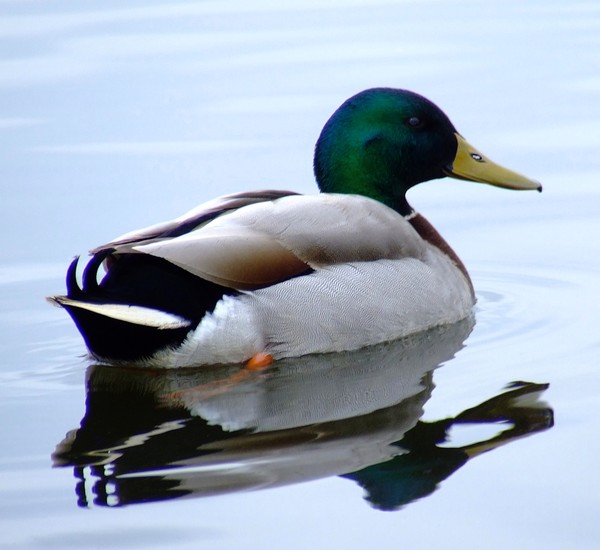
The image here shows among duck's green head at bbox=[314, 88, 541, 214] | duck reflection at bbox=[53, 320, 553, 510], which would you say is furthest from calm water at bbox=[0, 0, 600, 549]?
duck's green head at bbox=[314, 88, 541, 214]

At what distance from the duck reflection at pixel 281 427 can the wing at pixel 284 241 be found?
437mm

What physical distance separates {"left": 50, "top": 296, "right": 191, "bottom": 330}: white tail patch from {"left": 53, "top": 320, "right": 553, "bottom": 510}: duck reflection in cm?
30

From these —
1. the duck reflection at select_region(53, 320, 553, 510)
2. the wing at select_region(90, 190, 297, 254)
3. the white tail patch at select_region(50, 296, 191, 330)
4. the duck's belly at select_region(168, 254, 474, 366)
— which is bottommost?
the duck reflection at select_region(53, 320, 553, 510)

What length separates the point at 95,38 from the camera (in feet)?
42.5

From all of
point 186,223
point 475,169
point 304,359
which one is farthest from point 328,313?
point 475,169

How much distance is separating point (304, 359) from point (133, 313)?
2.99 ft

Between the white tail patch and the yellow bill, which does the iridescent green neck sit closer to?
the yellow bill

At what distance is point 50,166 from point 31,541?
5597 millimetres

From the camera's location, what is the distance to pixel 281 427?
5609 mm

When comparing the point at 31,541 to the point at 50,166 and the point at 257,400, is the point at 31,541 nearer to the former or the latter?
the point at 257,400

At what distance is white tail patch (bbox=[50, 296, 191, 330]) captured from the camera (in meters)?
6.02

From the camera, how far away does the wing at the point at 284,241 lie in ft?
20.6

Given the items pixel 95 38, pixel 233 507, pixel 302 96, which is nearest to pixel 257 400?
pixel 233 507

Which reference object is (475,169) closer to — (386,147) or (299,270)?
(386,147)
